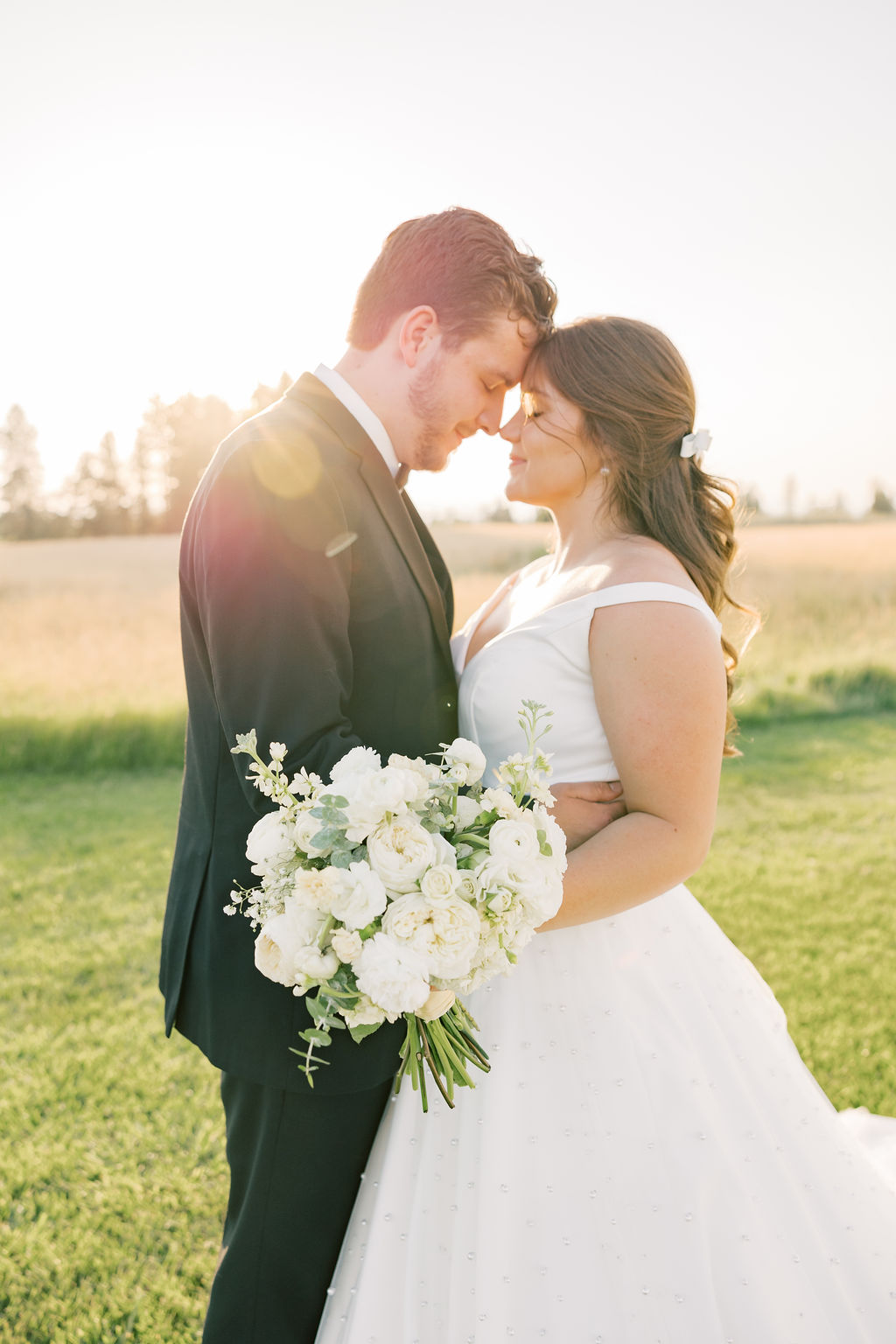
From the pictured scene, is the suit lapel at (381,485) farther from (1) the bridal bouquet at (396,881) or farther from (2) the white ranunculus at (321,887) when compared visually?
(2) the white ranunculus at (321,887)

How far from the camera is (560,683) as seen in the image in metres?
2.75

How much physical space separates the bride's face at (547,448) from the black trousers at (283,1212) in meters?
2.06

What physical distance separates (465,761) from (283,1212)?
1434 millimetres

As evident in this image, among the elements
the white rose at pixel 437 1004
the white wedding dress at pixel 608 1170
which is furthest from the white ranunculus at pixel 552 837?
the white wedding dress at pixel 608 1170

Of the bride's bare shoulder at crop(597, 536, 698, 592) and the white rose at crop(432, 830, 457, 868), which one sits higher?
the bride's bare shoulder at crop(597, 536, 698, 592)

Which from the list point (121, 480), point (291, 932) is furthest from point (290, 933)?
point (121, 480)

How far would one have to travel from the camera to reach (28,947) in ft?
19.5

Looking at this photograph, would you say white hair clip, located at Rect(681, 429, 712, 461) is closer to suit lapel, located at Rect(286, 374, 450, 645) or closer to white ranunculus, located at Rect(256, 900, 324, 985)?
suit lapel, located at Rect(286, 374, 450, 645)

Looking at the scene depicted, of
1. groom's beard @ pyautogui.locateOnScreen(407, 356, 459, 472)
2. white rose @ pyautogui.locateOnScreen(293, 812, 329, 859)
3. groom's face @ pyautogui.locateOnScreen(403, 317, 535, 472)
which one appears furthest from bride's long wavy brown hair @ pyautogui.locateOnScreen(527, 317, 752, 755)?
white rose @ pyautogui.locateOnScreen(293, 812, 329, 859)

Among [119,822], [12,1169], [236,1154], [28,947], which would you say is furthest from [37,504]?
[236,1154]

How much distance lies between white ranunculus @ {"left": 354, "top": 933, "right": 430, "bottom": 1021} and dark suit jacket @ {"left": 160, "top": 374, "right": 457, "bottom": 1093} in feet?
1.80

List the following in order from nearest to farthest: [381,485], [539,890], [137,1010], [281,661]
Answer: [539,890]
[281,661]
[381,485]
[137,1010]

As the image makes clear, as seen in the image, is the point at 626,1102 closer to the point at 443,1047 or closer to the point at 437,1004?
the point at 443,1047

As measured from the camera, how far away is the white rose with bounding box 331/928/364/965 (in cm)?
166
